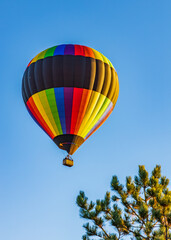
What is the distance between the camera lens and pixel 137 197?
69.1 ft

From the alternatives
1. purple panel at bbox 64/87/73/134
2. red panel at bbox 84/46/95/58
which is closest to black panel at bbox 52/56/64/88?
purple panel at bbox 64/87/73/134

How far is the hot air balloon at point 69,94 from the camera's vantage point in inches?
928

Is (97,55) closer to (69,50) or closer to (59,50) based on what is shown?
(69,50)

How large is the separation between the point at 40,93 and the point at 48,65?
1.37m

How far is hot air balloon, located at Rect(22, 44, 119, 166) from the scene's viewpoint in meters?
23.6

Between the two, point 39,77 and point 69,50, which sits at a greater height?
point 69,50

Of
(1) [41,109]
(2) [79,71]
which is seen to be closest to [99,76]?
(2) [79,71]

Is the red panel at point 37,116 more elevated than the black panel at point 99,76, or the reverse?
the black panel at point 99,76

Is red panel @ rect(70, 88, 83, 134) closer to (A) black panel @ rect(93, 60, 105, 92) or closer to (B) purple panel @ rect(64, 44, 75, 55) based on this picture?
(A) black panel @ rect(93, 60, 105, 92)

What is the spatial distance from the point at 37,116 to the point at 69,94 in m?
2.03

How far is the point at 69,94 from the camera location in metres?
23.7

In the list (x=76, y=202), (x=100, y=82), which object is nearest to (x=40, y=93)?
(x=100, y=82)

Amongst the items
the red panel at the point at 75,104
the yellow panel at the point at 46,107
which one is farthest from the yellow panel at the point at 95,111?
the yellow panel at the point at 46,107

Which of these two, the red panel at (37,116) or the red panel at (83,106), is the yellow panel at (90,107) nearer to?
the red panel at (83,106)
